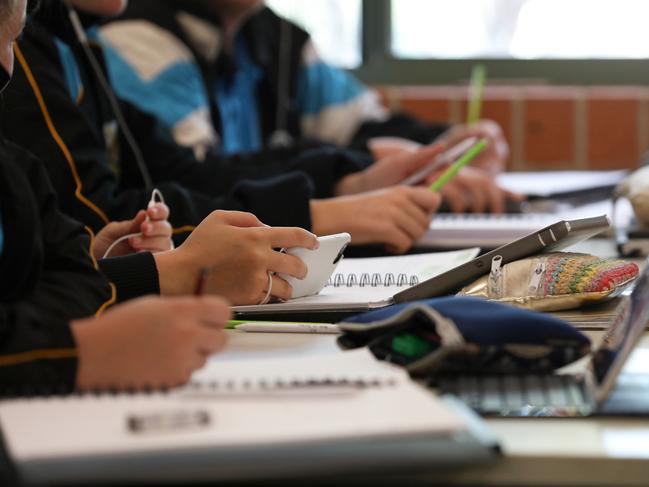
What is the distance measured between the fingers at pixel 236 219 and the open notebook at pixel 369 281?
0.23ft

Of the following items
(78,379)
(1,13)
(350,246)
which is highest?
(1,13)

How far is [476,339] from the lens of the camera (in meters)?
0.70

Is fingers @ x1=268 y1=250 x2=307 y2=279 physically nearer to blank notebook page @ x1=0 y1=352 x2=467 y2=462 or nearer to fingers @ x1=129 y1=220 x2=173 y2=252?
fingers @ x1=129 y1=220 x2=173 y2=252

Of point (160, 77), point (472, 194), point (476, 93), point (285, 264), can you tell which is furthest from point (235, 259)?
point (476, 93)

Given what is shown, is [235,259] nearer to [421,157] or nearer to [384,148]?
[421,157]

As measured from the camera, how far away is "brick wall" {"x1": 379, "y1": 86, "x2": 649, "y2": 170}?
2910mm

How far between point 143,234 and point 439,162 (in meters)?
0.62

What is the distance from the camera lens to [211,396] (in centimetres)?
62

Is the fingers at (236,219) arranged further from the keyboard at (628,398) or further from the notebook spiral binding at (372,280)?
the keyboard at (628,398)

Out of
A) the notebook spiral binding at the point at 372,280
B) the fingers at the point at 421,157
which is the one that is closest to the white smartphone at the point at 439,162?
the fingers at the point at 421,157

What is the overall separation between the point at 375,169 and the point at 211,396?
110 cm

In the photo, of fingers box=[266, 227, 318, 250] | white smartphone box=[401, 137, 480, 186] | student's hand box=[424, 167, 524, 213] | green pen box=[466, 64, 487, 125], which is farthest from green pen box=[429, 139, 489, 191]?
green pen box=[466, 64, 487, 125]

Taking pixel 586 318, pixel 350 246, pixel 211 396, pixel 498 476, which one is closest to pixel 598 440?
pixel 498 476

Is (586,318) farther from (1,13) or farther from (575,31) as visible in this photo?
(575,31)
